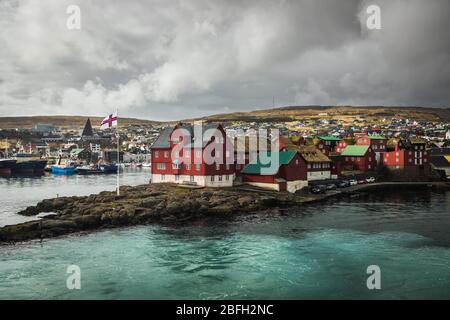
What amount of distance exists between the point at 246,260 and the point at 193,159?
35.1 metres

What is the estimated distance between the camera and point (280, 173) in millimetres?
65125

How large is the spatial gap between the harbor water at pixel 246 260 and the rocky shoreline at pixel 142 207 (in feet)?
9.24

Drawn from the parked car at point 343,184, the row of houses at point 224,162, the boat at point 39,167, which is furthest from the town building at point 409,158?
the boat at point 39,167

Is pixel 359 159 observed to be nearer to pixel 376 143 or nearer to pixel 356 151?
pixel 356 151

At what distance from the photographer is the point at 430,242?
118 feet

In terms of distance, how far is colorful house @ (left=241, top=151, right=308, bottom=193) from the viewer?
63.9m

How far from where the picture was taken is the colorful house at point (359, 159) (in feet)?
296

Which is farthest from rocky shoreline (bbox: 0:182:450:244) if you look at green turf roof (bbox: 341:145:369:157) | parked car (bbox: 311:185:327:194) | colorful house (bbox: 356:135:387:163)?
colorful house (bbox: 356:135:387:163)

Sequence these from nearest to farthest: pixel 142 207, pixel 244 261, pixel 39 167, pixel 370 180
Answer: pixel 244 261 < pixel 142 207 < pixel 370 180 < pixel 39 167

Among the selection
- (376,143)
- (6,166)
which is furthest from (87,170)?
(376,143)

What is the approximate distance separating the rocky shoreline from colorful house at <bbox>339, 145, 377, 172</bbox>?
94.4ft

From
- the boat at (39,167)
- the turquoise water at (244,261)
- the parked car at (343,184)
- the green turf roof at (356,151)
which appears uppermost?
the green turf roof at (356,151)

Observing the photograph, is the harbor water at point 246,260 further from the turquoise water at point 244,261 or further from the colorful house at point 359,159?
the colorful house at point 359,159

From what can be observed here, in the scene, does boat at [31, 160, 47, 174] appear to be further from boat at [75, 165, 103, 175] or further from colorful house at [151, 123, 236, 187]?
colorful house at [151, 123, 236, 187]
